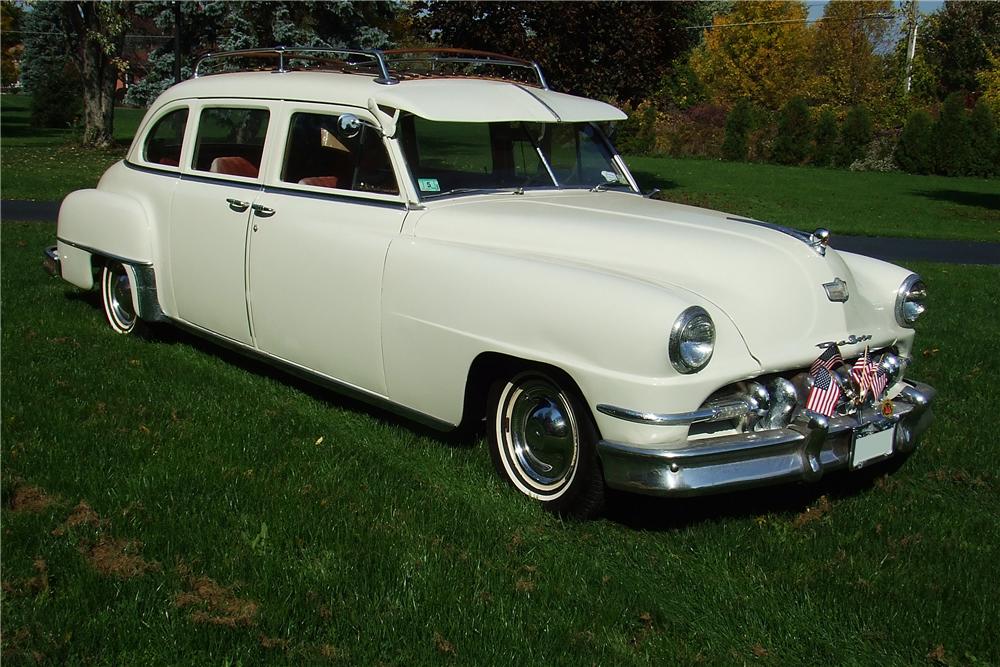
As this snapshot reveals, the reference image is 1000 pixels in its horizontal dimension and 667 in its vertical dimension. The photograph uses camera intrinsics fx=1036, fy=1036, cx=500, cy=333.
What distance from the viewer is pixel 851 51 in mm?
45688

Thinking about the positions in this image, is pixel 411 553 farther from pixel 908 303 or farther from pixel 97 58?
pixel 97 58

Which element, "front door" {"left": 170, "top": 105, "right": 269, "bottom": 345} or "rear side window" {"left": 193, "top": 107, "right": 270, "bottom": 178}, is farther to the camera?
"rear side window" {"left": 193, "top": 107, "right": 270, "bottom": 178}

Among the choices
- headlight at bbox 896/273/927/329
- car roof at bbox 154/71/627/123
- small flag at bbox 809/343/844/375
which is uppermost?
car roof at bbox 154/71/627/123

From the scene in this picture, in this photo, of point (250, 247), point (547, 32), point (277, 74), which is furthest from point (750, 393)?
point (547, 32)

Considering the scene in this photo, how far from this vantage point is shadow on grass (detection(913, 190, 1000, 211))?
22562 millimetres

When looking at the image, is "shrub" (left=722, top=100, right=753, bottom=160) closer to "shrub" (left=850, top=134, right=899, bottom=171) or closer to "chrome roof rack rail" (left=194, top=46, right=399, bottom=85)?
"shrub" (left=850, top=134, right=899, bottom=171)

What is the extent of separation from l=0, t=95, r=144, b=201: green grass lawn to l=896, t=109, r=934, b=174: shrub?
23198 mm

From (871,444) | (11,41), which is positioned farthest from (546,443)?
(11,41)

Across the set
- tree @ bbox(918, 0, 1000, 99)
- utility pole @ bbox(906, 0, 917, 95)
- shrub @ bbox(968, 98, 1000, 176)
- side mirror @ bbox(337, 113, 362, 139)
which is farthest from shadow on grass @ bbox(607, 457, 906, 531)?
tree @ bbox(918, 0, 1000, 99)

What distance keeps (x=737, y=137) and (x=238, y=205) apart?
31140 millimetres

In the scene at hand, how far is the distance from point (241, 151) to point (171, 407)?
1.65 meters

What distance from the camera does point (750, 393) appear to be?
4.22m

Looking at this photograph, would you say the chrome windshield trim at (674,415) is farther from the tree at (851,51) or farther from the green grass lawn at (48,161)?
the tree at (851,51)

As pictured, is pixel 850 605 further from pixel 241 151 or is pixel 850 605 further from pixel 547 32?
pixel 547 32
